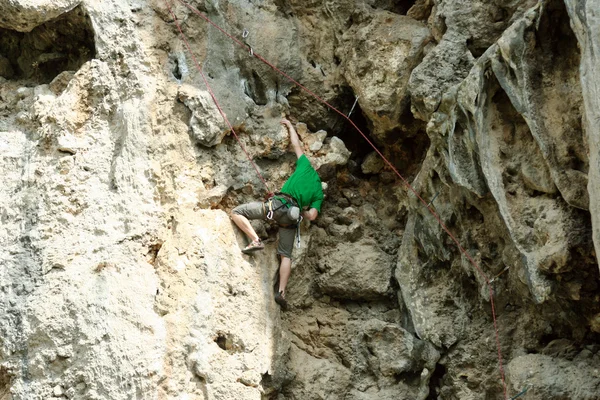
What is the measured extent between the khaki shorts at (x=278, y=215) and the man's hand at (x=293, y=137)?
0.65 meters

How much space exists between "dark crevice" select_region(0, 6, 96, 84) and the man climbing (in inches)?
87.7

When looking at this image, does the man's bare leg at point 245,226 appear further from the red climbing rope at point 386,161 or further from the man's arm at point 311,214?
the red climbing rope at point 386,161

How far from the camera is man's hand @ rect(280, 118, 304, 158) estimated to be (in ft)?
24.8

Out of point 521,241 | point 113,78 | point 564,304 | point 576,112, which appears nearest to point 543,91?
point 576,112

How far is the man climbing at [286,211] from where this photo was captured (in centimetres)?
707

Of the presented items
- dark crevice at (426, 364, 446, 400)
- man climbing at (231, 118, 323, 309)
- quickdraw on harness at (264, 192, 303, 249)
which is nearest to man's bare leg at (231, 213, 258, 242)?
man climbing at (231, 118, 323, 309)

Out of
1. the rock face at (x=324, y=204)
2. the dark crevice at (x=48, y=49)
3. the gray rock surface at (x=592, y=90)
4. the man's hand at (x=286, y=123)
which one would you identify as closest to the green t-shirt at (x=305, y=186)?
the rock face at (x=324, y=204)

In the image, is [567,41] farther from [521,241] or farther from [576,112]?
[521,241]

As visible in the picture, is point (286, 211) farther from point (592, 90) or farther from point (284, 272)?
point (592, 90)

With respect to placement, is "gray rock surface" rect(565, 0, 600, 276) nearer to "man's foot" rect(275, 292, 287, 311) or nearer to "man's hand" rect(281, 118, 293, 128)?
"man's foot" rect(275, 292, 287, 311)

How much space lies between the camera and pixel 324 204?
7824 millimetres

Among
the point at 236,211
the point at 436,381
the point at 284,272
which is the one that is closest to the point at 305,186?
the point at 236,211

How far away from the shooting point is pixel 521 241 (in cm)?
614

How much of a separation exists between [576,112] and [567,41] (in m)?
0.55
